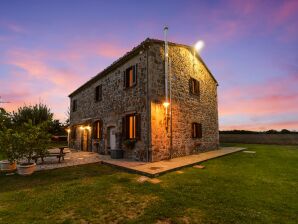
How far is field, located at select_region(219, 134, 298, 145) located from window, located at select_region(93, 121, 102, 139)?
17020 millimetres

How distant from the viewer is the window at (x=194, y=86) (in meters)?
12.4

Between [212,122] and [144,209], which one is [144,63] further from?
[212,122]

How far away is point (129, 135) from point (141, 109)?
76.1 inches

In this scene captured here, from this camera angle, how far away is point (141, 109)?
958cm

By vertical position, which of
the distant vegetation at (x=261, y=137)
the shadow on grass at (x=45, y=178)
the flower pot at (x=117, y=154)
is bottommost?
the shadow on grass at (x=45, y=178)

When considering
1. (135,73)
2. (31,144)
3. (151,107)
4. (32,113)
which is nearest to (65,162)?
(31,144)

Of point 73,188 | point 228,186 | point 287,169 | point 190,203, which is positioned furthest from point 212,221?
point 287,169

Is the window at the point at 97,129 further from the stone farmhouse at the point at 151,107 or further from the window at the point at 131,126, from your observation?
the window at the point at 131,126

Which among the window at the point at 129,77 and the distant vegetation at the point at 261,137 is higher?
the window at the point at 129,77

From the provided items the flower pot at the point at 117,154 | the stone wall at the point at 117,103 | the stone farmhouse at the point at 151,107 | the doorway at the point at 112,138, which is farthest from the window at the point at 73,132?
the flower pot at the point at 117,154

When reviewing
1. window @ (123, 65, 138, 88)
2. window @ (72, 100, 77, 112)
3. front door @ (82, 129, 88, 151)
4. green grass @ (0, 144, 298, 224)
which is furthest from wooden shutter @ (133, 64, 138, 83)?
window @ (72, 100, 77, 112)

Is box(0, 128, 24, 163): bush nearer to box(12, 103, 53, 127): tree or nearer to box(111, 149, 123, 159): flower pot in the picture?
box(111, 149, 123, 159): flower pot

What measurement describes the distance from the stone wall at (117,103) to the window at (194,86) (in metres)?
4.20

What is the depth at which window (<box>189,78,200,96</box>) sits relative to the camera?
40.8 ft
